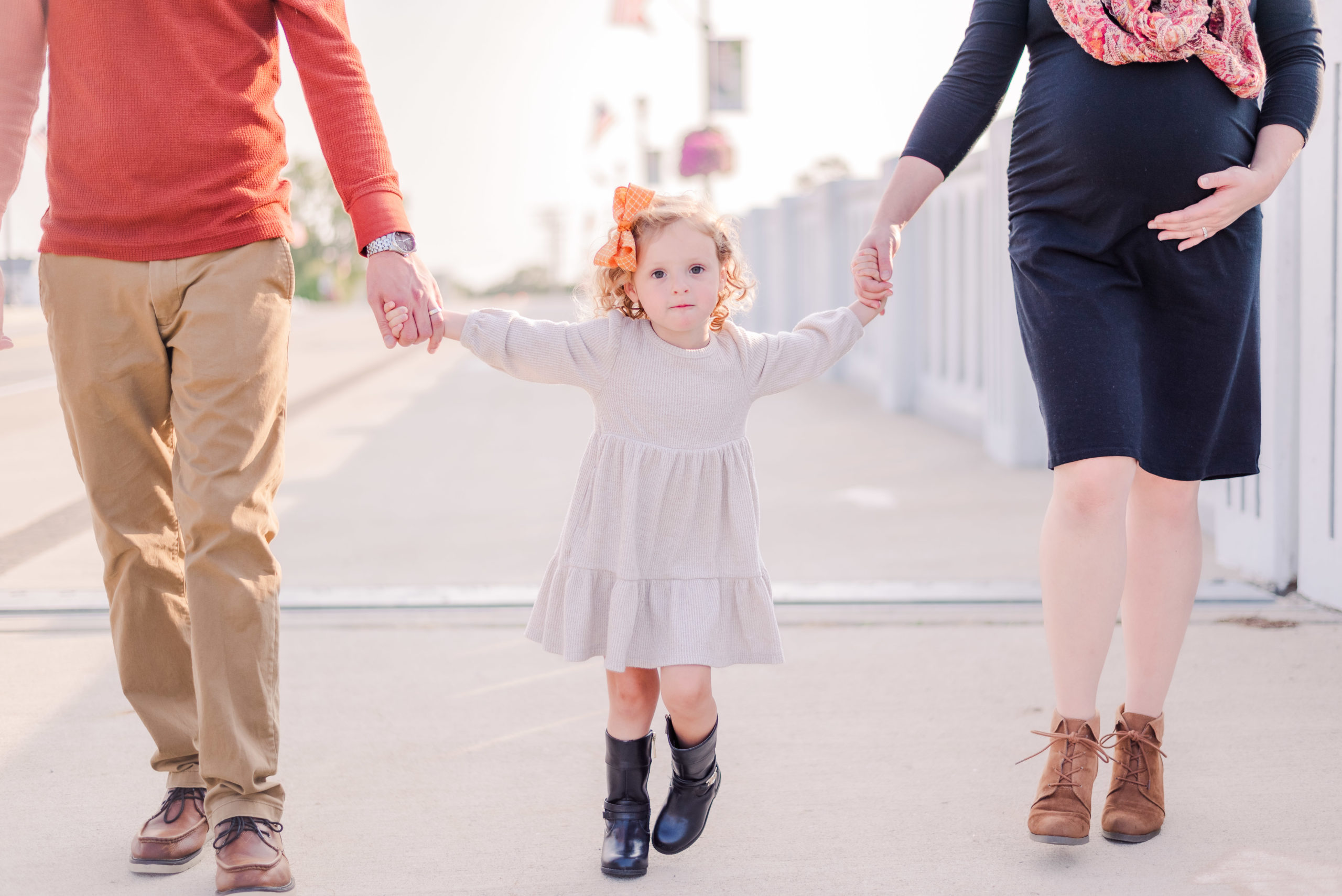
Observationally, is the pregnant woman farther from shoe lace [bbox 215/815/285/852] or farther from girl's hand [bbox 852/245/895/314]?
shoe lace [bbox 215/815/285/852]

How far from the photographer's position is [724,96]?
68.1 feet

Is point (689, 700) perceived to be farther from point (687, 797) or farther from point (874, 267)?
point (874, 267)

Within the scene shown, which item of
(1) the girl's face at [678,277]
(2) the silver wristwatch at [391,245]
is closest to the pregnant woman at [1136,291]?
(1) the girl's face at [678,277]

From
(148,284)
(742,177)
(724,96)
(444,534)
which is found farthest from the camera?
(742,177)

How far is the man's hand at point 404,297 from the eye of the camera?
2.04 meters

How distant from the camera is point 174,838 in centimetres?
213

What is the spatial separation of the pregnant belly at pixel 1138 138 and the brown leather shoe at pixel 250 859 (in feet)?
5.22

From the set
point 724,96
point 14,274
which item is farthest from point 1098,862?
point 724,96

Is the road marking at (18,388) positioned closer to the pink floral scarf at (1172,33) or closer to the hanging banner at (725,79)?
the pink floral scarf at (1172,33)

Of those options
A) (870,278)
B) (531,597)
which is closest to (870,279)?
(870,278)

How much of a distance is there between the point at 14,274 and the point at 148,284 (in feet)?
3.44

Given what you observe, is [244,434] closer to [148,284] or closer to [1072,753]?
[148,284]

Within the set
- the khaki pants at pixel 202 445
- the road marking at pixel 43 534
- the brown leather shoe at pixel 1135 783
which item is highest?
the khaki pants at pixel 202 445

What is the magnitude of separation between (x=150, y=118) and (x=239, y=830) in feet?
3.52
